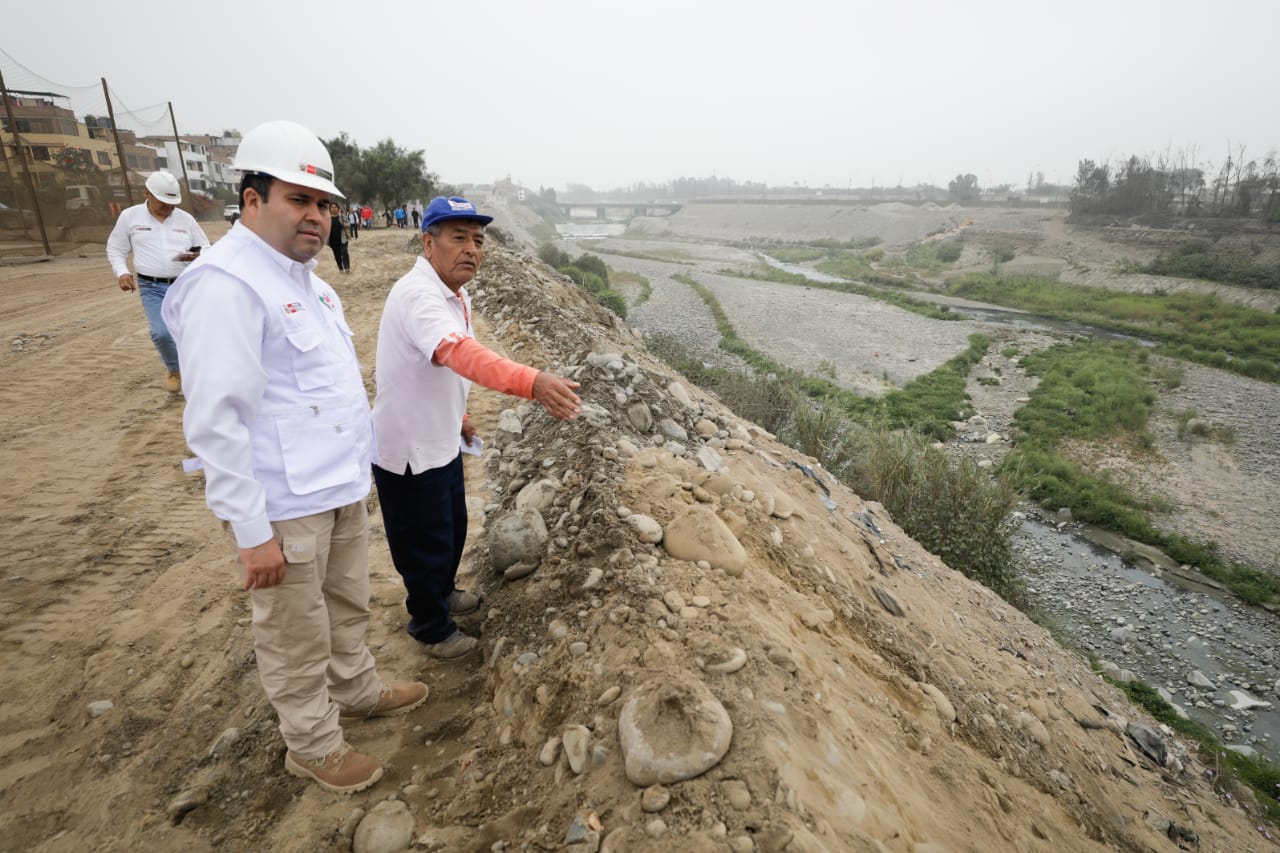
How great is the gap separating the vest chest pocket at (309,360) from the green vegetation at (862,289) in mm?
26677

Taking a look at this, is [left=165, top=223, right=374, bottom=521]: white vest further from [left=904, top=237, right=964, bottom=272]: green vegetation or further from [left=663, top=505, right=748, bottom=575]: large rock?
[left=904, top=237, right=964, bottom=272]: green vegetation

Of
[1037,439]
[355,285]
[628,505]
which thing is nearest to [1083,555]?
[1037,439]

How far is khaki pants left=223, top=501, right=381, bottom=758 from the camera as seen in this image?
1919 mm

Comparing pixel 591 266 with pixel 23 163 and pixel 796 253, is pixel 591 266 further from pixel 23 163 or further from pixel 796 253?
pixel 796 253

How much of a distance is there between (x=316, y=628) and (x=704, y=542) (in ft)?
5.31

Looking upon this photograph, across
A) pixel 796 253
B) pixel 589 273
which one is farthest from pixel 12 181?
pixel 796 253

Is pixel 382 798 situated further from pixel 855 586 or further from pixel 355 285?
pixel 355 285

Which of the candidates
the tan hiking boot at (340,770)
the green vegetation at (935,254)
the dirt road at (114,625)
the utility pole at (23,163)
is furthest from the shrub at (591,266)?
the tan hiking boot at (340,770)

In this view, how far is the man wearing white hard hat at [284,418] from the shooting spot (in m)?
1.69

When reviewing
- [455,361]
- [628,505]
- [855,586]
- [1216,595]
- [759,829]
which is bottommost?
[1216,595]

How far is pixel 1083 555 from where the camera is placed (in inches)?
365

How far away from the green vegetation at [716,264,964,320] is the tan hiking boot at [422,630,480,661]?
26049 millimetres

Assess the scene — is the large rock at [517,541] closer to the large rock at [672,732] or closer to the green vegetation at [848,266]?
the large rock at [672,732]

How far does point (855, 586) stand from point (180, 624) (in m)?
3.71
